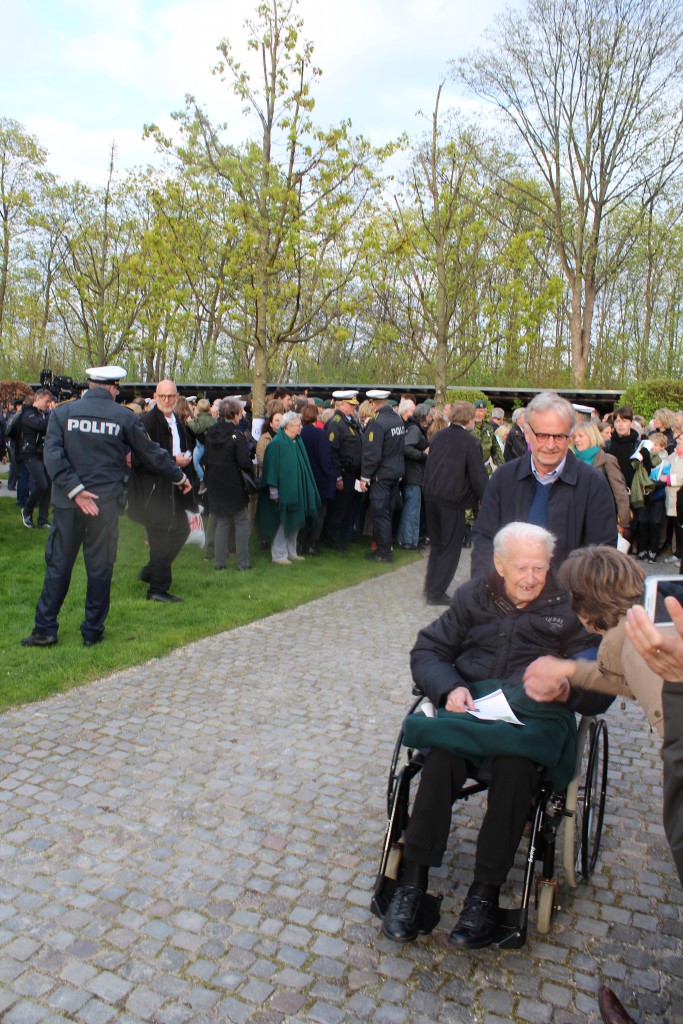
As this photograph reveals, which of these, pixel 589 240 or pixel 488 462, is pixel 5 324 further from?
pixel 488 462

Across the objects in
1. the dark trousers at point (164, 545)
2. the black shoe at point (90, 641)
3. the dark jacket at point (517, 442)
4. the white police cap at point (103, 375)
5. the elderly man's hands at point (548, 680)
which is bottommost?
the black shoe at point (90, 641)

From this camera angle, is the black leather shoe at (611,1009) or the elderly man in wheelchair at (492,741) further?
the elderly man in wheelchair at (492,741)

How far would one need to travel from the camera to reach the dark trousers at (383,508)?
11562 mm

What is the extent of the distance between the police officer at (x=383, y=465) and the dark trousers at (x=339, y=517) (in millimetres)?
562

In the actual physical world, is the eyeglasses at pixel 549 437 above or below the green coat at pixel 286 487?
above

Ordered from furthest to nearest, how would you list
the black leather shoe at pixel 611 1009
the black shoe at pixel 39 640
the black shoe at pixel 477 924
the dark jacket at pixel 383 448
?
the dark jacket at pixel 383 448
the black shoe at pixel 39 640
the black shoe at pixel 477 924
the black leather shoe at pixel 611 1009

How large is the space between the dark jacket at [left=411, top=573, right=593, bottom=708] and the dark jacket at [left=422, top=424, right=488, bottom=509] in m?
5.14

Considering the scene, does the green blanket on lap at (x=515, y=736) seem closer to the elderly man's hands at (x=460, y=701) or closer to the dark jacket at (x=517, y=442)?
the elderly man's hands at (x=460, y=701)

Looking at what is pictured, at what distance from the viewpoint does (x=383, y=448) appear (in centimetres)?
1148

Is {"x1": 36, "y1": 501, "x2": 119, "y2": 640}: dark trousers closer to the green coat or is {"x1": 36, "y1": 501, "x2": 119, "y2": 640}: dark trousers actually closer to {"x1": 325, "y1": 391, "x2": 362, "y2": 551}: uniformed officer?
the green coat

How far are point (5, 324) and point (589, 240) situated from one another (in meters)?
26.1

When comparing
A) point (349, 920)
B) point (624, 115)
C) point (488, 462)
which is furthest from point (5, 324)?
point (349, 920)

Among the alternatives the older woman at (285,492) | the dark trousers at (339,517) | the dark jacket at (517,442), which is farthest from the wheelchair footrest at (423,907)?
the dark trousers at (339,517)

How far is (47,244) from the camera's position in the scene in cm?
3775
